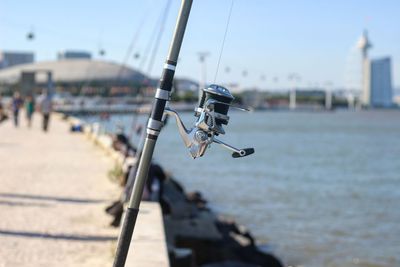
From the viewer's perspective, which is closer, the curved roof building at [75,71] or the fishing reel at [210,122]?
the fishing reel at [210,122]

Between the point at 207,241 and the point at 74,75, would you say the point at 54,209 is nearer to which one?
the point at 207,241

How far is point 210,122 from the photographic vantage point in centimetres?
445

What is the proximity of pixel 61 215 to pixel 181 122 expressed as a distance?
6.47 metres

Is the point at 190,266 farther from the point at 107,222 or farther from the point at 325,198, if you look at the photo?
the point at 325,198

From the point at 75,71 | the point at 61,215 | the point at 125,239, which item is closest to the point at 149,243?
the point at 125,239

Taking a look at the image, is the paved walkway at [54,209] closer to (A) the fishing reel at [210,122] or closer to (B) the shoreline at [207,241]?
(B) the shoreline at [207,241]

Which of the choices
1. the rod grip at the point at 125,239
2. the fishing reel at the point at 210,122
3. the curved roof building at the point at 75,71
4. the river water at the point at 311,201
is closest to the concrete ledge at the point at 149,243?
the rod grip at the point at 125,239

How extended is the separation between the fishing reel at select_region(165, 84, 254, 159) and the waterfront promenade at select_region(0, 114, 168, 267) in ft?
8.94

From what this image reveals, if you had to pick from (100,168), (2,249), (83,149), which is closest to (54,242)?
(2,249)

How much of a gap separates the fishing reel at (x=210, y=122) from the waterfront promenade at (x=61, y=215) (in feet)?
8.94

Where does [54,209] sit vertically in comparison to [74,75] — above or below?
below

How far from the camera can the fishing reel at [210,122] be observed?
4434mm

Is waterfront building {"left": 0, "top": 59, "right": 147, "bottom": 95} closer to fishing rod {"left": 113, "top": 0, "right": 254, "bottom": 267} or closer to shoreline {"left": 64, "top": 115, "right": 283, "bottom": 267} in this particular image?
shoreline {"left": 64, "top": 115, "right": 283, "bottom": 267}

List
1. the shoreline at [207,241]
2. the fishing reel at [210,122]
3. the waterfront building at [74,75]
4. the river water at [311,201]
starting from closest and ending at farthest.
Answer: the fishing reel at [210,122] < the shoreline at [207,241] < the river water at [311,201] < the waterfront building at [74,75]
